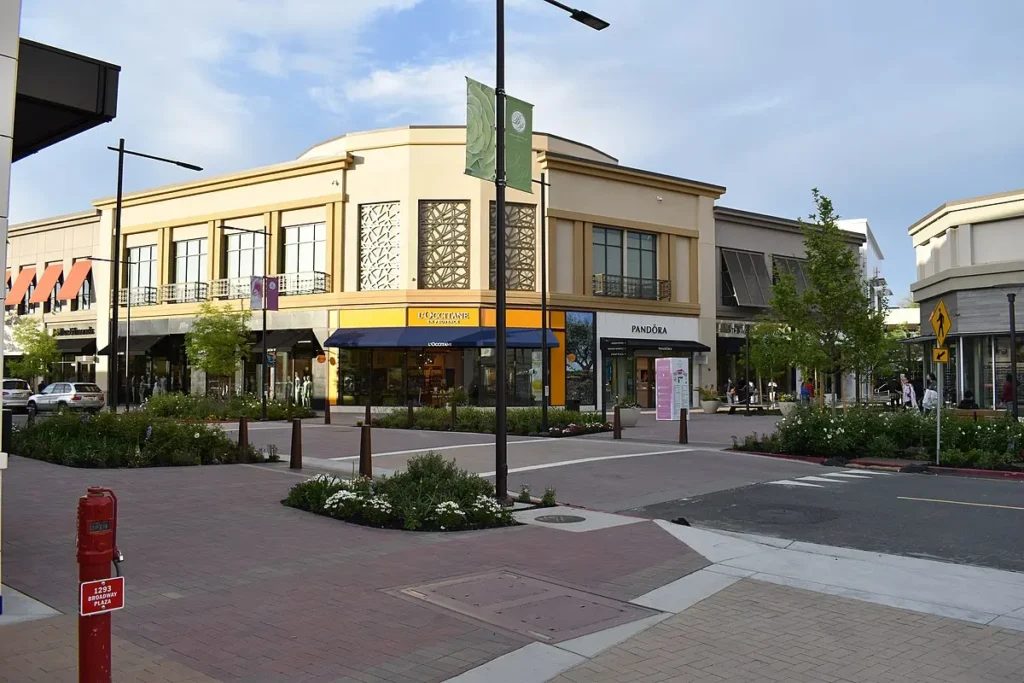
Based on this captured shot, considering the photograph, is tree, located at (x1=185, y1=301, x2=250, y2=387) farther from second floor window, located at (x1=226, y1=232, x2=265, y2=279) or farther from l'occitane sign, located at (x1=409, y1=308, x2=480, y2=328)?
l'occitane sign, located at (x1=409, y1=308, x2=480, y2=328)

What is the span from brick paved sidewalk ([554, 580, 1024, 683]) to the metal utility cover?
45cm

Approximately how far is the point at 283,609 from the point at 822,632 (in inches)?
166

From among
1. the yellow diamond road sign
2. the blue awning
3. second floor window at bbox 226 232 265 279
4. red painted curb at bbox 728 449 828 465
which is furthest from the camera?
second floor window at bbox 226 232 265 279

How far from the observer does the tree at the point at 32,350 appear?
163ft

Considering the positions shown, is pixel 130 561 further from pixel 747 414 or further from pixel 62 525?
pixel 747 414

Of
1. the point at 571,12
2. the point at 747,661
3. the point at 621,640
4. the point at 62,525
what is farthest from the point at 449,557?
the point at 571,12

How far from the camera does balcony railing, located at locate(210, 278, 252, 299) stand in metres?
44.3

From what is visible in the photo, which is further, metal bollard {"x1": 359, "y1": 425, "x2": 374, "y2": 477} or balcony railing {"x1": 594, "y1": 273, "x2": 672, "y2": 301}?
balcony railing {"x1": 594, "y1": 273, "x2": 672, "y2": 301}

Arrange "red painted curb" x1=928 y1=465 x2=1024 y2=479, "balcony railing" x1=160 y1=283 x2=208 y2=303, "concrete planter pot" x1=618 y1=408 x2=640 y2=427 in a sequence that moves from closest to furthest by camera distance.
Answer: "red painted curb" x1=928 y1=465 x2=1024 y2=479 < "concrete planter pot" x1=618 y1=408 x2=640 y2=427 < "balcony railing" x1=160 y1=283 x2=208 y2=303

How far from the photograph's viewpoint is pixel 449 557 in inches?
346

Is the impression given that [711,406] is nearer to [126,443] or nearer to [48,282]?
[126,443]

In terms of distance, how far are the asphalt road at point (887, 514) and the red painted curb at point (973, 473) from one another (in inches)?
25.6

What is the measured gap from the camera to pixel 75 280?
169 ft

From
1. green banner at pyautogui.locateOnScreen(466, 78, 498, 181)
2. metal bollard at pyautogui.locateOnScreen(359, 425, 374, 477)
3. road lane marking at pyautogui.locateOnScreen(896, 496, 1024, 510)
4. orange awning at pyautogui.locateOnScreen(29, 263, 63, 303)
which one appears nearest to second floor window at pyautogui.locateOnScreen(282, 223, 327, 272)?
orange awning at pyautogui.locateOnScreen(29, 263, 63, 303)
